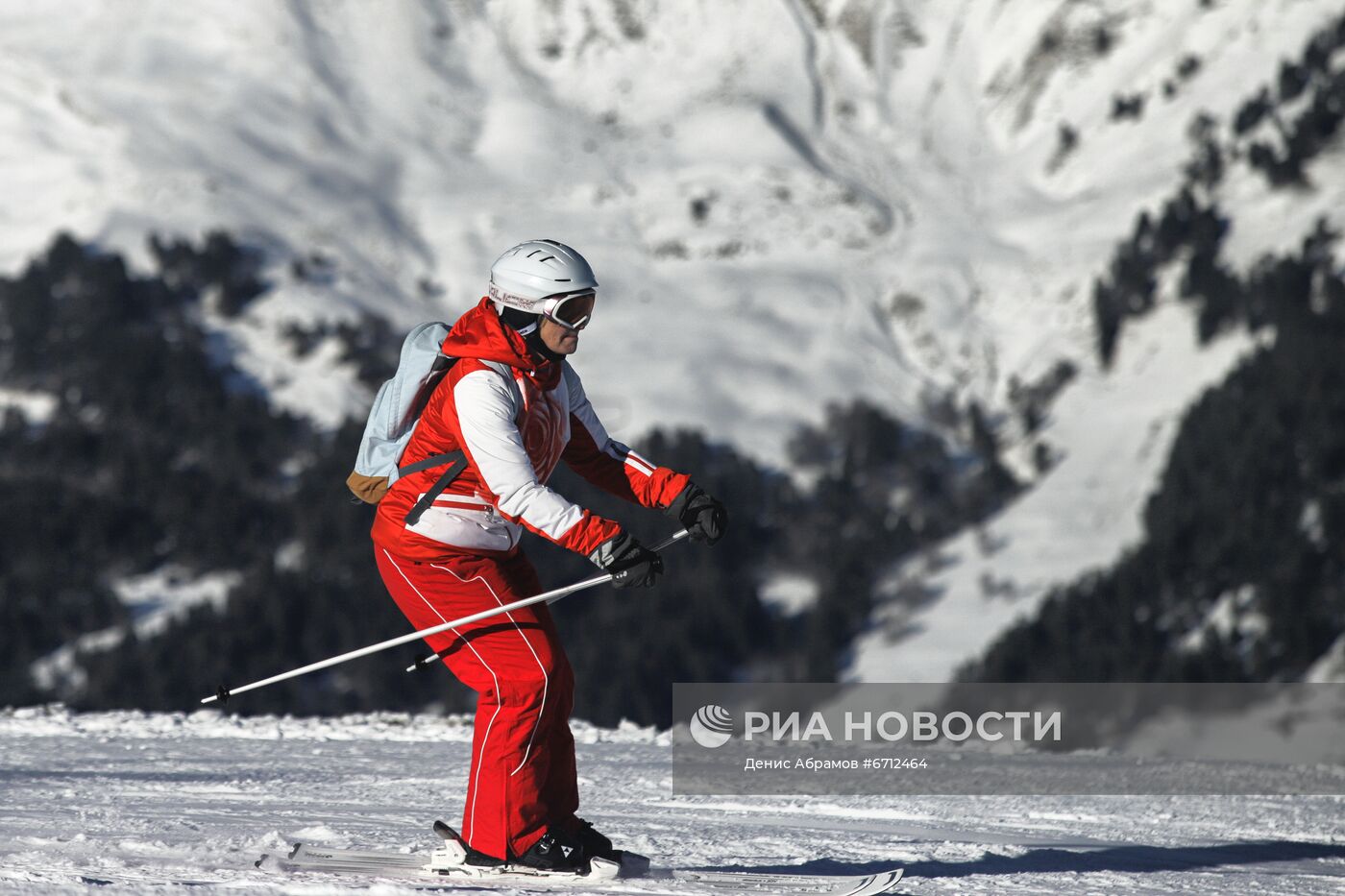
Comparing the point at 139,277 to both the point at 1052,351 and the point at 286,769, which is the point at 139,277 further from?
the point at 286,769

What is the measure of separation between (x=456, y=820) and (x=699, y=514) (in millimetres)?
2648

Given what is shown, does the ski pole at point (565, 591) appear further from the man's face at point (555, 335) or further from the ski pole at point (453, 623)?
the man's face at point (555, 335)

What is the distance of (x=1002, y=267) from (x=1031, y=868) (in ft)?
360

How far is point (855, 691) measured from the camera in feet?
226

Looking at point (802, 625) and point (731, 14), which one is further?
point (731, 14)

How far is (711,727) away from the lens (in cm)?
1377

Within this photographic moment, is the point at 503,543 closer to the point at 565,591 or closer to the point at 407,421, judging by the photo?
the point at 565,591

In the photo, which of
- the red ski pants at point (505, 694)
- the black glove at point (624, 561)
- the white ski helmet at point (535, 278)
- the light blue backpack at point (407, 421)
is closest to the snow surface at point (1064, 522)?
the red ski pants at point (505, 694)

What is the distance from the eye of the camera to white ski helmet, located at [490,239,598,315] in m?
6.18

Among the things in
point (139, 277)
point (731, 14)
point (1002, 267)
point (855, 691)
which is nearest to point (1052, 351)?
point (1002, 267)

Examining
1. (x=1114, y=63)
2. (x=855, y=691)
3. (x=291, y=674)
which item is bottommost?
(x=291, y=674)

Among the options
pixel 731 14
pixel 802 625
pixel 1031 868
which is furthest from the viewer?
pixel 731 14

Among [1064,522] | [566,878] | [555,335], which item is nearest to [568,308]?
[555,335]

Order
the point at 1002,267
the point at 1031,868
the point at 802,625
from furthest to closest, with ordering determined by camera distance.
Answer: the point at 1002,267 < the point at 802,625 < the point at 1031,868
